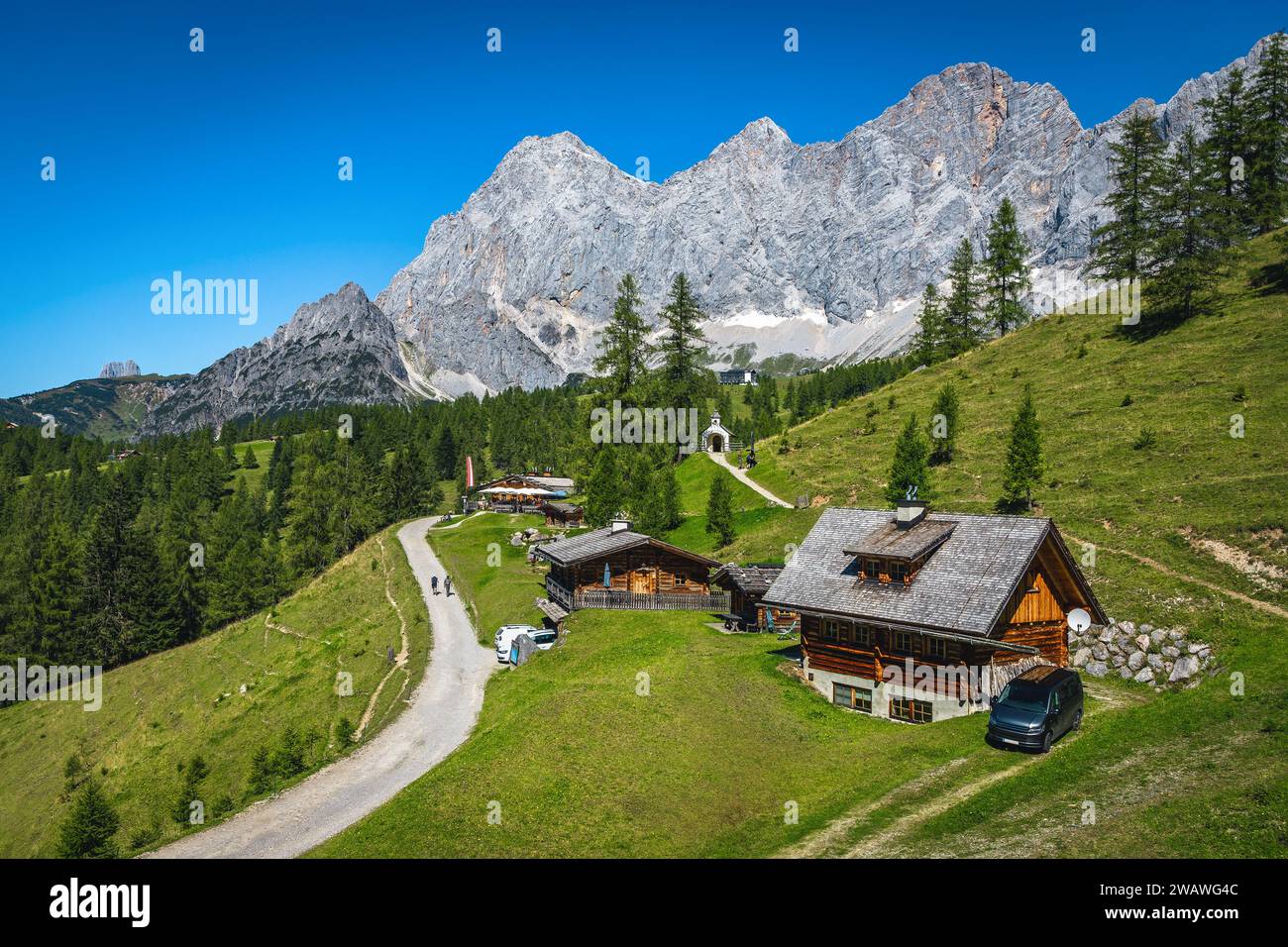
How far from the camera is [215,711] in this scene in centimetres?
4875

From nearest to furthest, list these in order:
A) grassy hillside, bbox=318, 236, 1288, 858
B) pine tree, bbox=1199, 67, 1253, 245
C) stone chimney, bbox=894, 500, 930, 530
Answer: grassy hillside, bbox=318, 236, 1288, 858, stone chimney, bbox=894, 500, 930, 530, pine tree, bbox=1199, 67, 1253, 245

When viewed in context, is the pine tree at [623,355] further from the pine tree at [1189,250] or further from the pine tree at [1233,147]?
the pine tree at [1233,147]

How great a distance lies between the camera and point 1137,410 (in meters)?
54.3

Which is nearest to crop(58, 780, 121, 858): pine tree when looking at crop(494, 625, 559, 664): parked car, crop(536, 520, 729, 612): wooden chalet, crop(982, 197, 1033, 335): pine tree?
crop(494, 625, 559, 664): parked car

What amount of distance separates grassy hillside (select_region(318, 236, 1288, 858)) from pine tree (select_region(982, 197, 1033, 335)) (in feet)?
119

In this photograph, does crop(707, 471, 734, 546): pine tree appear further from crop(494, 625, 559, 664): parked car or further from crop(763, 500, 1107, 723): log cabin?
crop(763, 500, 1107, 723): log cabin

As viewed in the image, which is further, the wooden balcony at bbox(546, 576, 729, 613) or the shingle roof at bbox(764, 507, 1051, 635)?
the wooden balcony at bbox(546, 576, 729, 613)

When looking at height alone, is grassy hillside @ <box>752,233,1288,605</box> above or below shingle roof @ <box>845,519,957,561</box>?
above

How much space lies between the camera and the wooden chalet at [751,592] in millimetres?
42094

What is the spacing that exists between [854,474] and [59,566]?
80061 millimetres

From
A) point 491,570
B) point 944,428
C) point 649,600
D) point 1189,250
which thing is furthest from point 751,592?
point 1189,250

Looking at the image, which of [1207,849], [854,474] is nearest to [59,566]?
[854,474]

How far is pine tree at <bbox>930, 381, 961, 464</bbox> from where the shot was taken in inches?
2393
